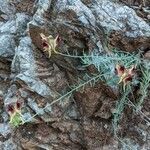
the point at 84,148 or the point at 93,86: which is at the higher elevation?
the point at 93,86

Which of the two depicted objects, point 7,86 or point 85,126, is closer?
point 85,126

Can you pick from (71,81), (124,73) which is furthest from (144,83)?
(71,81)

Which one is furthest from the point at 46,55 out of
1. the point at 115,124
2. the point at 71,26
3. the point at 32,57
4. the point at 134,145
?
the point at 134,145

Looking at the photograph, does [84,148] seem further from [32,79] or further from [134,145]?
[32,79]

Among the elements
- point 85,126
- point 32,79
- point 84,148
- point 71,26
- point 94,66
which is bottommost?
point 84,148

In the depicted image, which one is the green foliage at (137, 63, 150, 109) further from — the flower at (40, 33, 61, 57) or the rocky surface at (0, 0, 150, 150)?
the flower at (40, 33, 61, 57)

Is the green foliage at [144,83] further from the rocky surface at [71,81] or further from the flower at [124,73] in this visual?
the flower at [124,73]

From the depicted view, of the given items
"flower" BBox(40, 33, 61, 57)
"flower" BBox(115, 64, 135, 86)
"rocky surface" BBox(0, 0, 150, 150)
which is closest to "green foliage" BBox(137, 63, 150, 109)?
"rocky surface" BBox(0, 0, 150, 150)

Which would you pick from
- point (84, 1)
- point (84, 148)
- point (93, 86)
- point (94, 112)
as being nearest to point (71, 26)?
point (84, 1)
